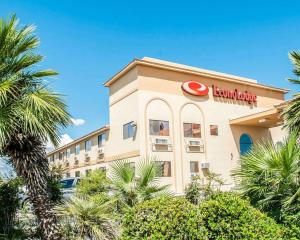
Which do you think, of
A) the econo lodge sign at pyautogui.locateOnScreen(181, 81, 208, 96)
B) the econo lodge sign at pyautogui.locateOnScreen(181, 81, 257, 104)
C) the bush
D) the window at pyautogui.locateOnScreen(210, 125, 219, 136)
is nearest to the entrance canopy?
the window at pyautogui.locateOnScreen(210, 125, 219, 136)

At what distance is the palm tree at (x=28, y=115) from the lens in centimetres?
812

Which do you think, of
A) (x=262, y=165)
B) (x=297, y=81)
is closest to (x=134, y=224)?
(x=262, y=165)

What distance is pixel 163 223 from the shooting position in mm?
6598

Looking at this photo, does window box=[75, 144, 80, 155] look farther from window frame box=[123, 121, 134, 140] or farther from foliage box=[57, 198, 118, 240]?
foliage box=[57, 198, 118, 240]

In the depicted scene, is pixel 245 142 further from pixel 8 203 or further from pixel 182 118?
pixel 8 203

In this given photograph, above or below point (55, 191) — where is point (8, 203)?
below

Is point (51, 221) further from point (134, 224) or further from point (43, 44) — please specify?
point (43, 44)

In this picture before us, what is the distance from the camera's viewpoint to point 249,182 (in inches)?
356

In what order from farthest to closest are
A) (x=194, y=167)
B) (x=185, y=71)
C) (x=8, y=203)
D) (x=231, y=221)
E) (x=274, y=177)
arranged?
(x=185, y=71), (x=194, y=167), (x=8, y=203), (x=274, y=177), (x=231, y=221)

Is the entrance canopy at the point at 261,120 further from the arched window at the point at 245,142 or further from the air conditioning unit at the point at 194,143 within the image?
the air conditioning unit at the point at 194,143

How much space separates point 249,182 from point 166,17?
12.2 m

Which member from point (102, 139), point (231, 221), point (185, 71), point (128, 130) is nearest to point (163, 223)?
point (231, 221)

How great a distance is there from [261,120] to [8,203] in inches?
908

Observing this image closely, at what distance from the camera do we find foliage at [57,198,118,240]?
800 centimetres
